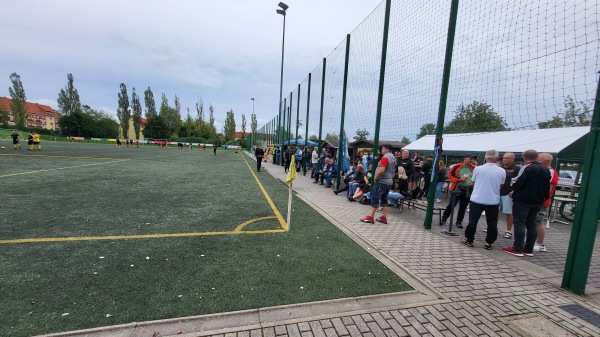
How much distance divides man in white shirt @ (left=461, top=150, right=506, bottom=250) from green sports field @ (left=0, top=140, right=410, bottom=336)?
2.24 metres

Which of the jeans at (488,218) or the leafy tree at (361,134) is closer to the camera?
the jeans at (488,218)

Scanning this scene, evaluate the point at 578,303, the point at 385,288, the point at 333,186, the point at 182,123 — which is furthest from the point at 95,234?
the point at 182,123

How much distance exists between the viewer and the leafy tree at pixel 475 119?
5780 millimetres

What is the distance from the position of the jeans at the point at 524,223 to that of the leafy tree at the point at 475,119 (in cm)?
168

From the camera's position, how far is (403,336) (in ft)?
8.13

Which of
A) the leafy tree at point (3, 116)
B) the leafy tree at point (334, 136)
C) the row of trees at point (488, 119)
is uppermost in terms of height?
the leafy tree at point (3, 116)

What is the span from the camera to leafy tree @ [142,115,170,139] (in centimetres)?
7644

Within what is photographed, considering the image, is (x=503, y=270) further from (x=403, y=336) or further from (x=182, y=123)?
(x=182, y=123)

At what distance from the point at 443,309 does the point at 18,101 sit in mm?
94835

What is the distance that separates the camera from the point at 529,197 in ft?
15.1

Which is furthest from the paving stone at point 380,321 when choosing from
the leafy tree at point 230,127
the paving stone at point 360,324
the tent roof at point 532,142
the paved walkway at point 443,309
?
the leafy tree at point 230,127

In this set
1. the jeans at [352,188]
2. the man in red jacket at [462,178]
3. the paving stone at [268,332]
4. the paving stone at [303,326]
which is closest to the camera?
the paving stone at [268,332]

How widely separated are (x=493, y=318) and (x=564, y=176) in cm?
1506

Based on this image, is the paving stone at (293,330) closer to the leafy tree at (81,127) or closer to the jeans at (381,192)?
the jeans at (381,192)
